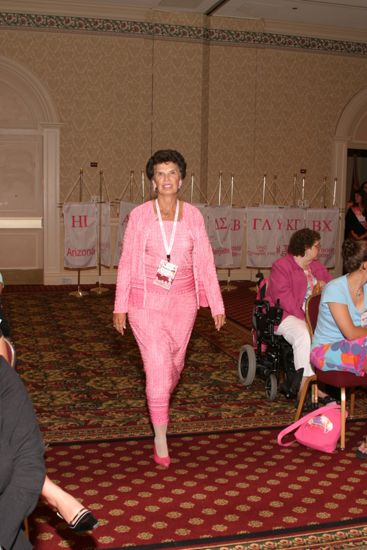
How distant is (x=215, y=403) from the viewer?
5465 mm

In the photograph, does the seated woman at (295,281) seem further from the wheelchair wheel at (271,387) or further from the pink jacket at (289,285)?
the wheelchair wheel at (271,387)

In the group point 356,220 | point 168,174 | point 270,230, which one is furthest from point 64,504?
point 356,220

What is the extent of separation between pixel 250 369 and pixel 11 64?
24.3 feet

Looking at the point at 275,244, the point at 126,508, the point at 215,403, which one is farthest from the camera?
the point at 275,244

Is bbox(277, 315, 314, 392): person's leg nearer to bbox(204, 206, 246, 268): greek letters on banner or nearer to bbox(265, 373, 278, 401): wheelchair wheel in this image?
bbox(265, 373, 278, 401): wheelchair wheel

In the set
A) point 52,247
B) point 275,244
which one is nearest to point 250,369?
point 275,244

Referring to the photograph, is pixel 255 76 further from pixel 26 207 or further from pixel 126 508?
pixel 126 508

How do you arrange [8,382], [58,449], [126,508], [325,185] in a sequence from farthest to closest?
[325,185] → [58,449] → [126,508] → [8,382]

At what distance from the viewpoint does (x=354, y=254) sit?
438 centimetres

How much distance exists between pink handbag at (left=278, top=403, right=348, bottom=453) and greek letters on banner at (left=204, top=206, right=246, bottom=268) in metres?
6.65

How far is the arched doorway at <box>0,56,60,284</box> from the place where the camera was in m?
11.5

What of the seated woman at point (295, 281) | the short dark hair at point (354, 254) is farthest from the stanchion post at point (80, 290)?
the short dark hair at point (354, 254)

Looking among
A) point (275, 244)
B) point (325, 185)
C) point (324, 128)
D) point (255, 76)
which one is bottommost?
point (275, 244)

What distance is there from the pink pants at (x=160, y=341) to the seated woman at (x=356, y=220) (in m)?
8.21
